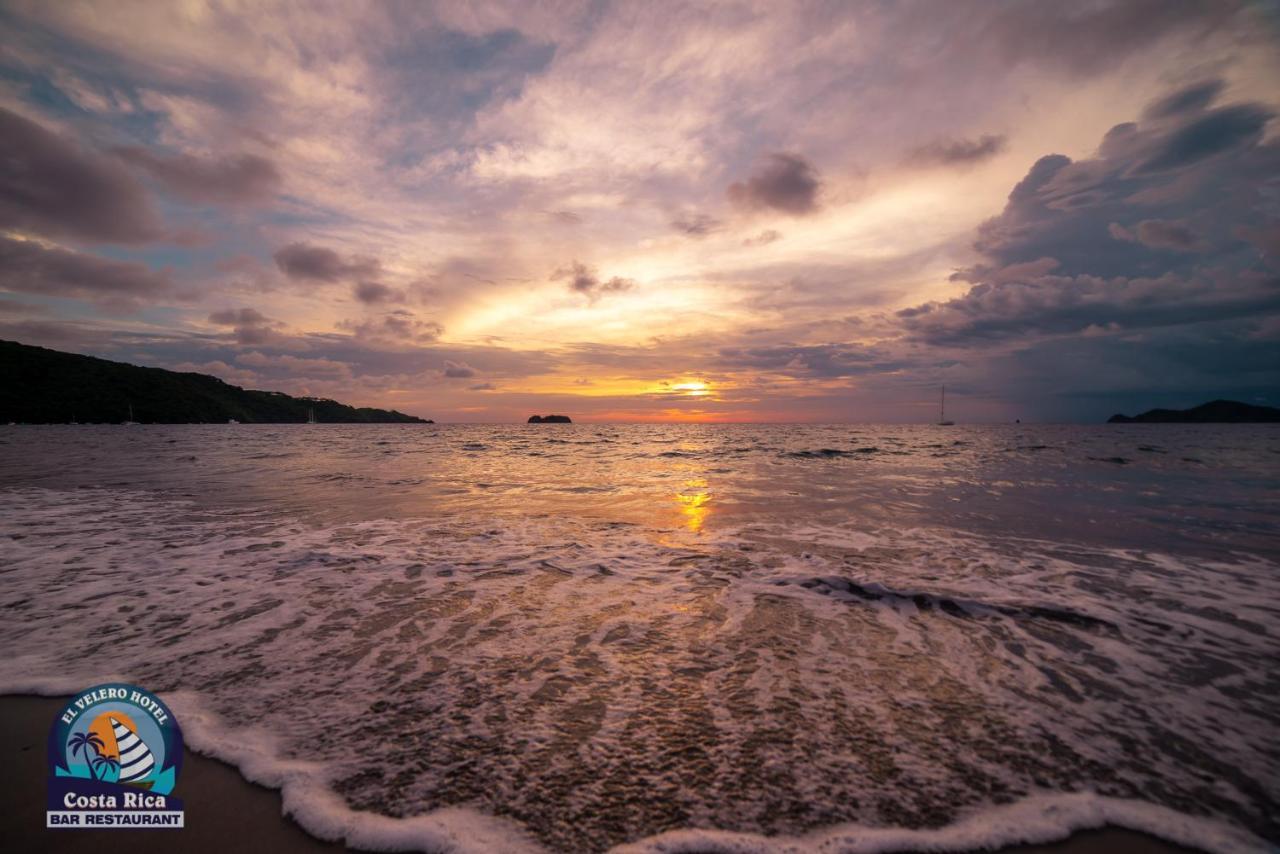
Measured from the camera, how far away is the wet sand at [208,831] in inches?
110

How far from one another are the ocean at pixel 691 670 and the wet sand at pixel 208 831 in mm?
→ 111

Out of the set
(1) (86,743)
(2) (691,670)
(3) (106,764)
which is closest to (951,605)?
(2) (691,670)

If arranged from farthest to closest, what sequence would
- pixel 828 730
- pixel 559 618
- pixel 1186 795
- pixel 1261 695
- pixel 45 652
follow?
pixel 559 618, pixel 45 652, pixel 1261 695, pixel 828 730, pixel 1186 795

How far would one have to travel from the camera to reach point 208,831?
2.91 m

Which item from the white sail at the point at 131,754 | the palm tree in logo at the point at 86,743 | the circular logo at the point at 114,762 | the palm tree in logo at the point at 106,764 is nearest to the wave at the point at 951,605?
the circular logo at the point at 114,762

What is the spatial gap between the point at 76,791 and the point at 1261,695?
30.9 feet

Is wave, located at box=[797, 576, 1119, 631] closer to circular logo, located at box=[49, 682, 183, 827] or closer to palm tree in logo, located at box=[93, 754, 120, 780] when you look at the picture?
circular logo, located at box=[49, 682, 183, 827]

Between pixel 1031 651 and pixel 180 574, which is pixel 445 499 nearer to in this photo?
pixel 180 574

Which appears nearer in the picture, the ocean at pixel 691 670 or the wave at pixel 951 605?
the ocean at pixel 691 670

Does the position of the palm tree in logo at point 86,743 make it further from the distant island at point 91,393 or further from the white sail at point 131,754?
the distant island at point 91,393

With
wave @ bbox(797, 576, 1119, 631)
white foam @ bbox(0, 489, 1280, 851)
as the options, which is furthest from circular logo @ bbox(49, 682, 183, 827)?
wave @ bbox(797, 576, 1119, 631)

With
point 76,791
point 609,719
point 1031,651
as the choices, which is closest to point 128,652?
point 76,791

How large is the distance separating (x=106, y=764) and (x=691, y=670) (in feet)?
14.6

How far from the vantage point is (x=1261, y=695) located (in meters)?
4.42
